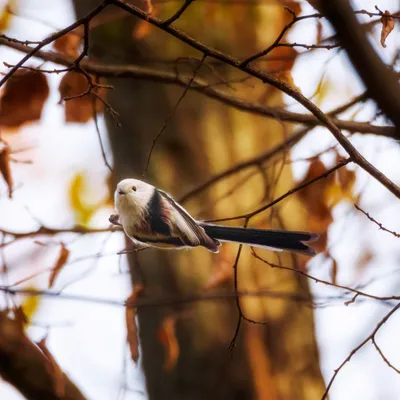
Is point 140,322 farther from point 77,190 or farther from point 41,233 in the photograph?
point 41,233

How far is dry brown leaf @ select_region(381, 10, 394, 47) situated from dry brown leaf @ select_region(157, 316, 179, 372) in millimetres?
614

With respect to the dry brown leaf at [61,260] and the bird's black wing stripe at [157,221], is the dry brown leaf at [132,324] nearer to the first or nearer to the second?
the dry brown leaf at [61,260]

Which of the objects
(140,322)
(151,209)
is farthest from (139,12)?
(140,322)

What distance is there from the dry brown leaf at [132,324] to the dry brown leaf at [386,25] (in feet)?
1.30

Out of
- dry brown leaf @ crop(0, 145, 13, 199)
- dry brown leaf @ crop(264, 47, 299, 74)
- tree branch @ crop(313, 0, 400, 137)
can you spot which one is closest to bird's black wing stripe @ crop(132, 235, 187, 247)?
tree branch @ crop(313, 0, 400, 137)

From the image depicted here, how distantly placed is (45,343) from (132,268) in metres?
0.16

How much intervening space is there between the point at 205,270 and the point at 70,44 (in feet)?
1.54

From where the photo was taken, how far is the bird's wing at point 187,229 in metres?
0.43

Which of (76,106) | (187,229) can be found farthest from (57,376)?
(187,229)

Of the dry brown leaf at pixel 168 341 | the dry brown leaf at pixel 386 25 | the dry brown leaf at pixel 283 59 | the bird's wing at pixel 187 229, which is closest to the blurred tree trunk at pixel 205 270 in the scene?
the dry brown leaf at pixel 168 341

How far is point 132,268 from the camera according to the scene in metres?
0.77

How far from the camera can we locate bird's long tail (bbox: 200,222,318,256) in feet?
1.45

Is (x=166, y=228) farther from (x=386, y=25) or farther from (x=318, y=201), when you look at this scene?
(x=318, y=201)

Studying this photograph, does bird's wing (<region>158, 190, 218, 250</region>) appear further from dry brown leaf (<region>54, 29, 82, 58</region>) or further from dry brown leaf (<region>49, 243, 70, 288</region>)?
dry brown leaf (<region>54, 29, 82, 58</region>)
